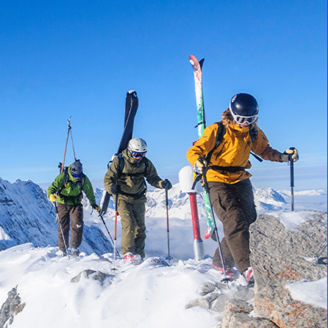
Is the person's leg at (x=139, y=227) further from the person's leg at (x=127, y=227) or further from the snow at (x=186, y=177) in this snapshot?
the snow at (x=186, y=177)

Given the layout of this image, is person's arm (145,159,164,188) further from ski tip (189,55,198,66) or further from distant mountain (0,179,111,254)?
distant mountain (0,179,111,254)

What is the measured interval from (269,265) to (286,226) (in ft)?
1.56

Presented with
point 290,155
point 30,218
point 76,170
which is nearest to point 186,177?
point 290,155

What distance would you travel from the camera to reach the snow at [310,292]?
3.04 meters

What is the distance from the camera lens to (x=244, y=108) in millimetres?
4672

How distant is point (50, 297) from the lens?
562cm

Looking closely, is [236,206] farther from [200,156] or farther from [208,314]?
[208,314]

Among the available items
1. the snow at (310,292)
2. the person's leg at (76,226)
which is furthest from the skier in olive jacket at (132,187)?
the snow at (310,292)

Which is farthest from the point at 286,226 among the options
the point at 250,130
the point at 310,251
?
the point at 250,130

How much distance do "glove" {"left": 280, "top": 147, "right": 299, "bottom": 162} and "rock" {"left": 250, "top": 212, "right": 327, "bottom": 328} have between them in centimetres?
152

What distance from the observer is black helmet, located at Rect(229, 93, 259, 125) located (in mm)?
4684

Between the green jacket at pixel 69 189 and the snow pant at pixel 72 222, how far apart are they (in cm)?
16

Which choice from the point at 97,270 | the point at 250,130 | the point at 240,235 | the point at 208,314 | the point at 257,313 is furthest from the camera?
the point at 97,270

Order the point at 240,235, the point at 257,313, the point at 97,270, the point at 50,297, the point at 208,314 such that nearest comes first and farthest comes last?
the point at 257,313, the point at 208,314, the point at 240,235, the point at 50,297, the point at 97,270
